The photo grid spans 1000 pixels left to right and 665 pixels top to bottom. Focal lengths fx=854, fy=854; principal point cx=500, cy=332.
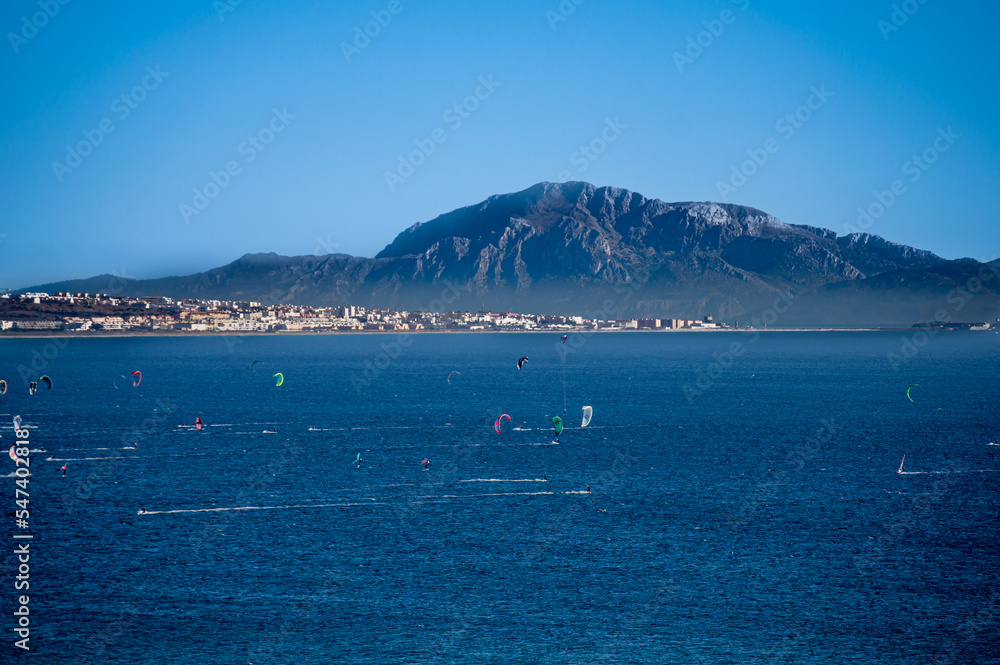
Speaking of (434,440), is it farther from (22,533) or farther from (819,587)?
(819,587)

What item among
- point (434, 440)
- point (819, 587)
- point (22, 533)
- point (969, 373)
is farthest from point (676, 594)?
point (969, 373)

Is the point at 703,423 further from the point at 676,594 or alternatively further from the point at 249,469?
the point at 676,594

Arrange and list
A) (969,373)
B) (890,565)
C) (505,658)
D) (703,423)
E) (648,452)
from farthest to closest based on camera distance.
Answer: (969,373) < (703,423) < (648,452) < (890,565) < (505,658)

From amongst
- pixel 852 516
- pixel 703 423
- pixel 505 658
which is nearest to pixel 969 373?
pixel 703 423

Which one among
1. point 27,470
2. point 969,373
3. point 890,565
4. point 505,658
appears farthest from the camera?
point 969,373

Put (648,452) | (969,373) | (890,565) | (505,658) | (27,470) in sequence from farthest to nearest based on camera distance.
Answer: (969,373)
(648,452)
(27,470)
(890,565)
(505,658)

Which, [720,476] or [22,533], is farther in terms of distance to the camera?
[720,476]
